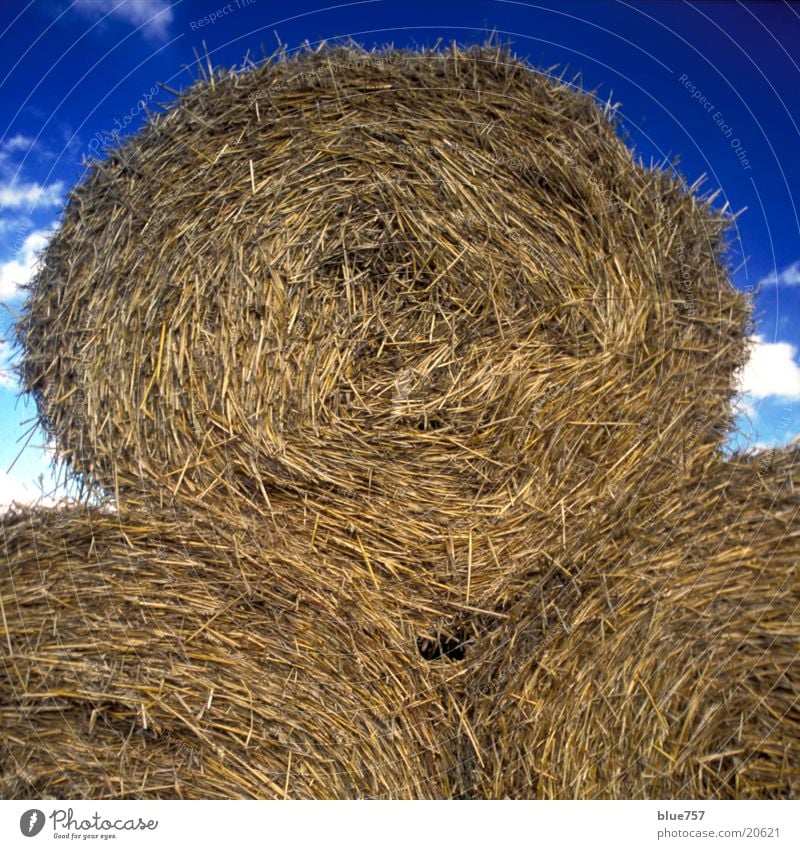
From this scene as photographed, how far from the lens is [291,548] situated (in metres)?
1.47

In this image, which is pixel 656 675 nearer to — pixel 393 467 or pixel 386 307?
pixel 393 467

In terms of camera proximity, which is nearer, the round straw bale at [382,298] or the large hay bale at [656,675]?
the large hay bale at [656,675]

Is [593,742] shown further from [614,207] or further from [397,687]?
[614,207]

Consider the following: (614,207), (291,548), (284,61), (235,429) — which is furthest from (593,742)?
(284,61)

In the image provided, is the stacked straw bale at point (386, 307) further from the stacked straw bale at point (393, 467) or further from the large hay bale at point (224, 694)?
the large hay bale at point (224, 694)

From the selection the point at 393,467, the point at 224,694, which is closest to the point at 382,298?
the point at 393,467

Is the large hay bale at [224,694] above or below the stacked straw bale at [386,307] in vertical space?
below

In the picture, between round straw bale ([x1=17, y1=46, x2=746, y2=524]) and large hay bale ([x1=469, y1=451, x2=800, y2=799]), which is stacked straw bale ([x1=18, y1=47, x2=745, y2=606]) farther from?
large hay bale ([x1=469, y1=451, x2=800, y2=799])

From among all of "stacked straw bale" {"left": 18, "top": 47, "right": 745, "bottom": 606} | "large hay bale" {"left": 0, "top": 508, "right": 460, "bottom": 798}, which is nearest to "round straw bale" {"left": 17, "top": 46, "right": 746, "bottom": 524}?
"stacked straw bale" {"left": 18, "top": 47, "right": 745, "bottom": 606}

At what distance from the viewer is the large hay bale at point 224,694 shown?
1438mm

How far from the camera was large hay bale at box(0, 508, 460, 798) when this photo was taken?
1.44m

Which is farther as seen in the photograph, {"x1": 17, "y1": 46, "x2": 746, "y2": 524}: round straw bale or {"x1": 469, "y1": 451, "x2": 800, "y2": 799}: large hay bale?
{"x1": 17, "y1": 46, "x2": 746, "y2": 524}: round straw bale

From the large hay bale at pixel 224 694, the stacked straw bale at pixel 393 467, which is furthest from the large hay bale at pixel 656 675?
the large hay bale at pixel 224 694

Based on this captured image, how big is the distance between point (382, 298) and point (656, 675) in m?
0.92
